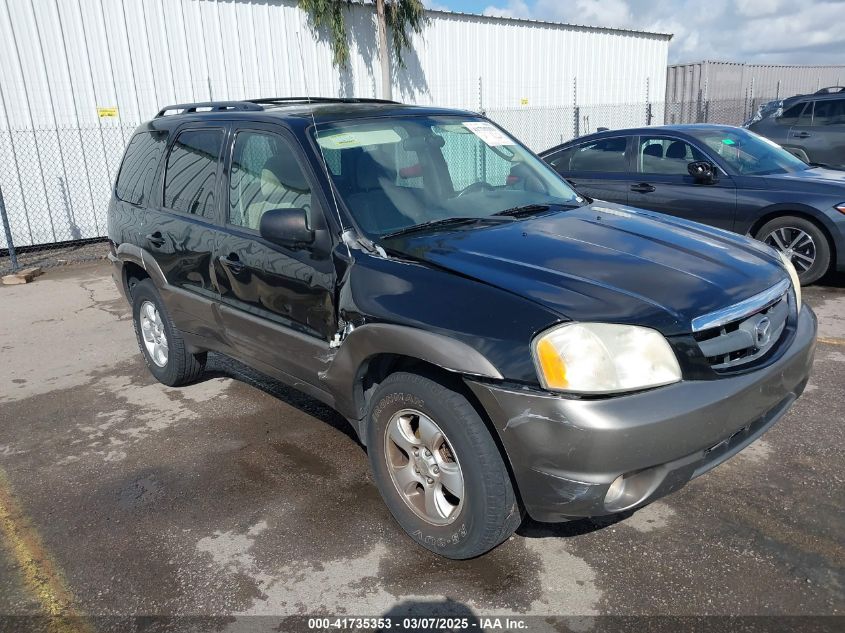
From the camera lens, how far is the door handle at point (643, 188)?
7.26 metres

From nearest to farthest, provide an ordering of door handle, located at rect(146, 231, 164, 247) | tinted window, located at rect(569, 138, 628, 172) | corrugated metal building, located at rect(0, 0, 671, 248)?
door handle, located at rect(146, 231, 164, 247) → tinted window, located at rect(569, 138, 628, 172) → corrugated metal building, located at rect(0, 0, 671, 248)

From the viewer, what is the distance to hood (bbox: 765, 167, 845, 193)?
6.44 metres

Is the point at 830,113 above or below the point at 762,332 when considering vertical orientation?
above

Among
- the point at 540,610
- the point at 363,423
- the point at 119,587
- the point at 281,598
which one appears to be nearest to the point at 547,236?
the point at 363,423

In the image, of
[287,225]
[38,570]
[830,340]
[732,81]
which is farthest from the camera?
[732,81]

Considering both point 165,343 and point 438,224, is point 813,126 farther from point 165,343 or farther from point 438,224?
point 165,343

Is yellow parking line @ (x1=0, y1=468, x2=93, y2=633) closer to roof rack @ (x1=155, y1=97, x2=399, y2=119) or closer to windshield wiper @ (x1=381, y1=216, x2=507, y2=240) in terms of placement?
windshield wiper @ (x1=381, y1=216, x2=507, y2=240)

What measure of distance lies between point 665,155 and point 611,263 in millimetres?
5115

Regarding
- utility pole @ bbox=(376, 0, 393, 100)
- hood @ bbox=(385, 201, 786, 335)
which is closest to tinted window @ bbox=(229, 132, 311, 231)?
hood @ bbox=(385, 201, 786, 335)

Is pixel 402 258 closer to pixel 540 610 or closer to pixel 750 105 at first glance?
pixel 540 610

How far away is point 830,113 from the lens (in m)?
11.0

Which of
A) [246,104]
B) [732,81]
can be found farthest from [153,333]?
[732,81]

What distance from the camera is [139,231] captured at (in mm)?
4547

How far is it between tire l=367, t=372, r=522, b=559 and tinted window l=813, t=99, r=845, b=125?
11171 mm
